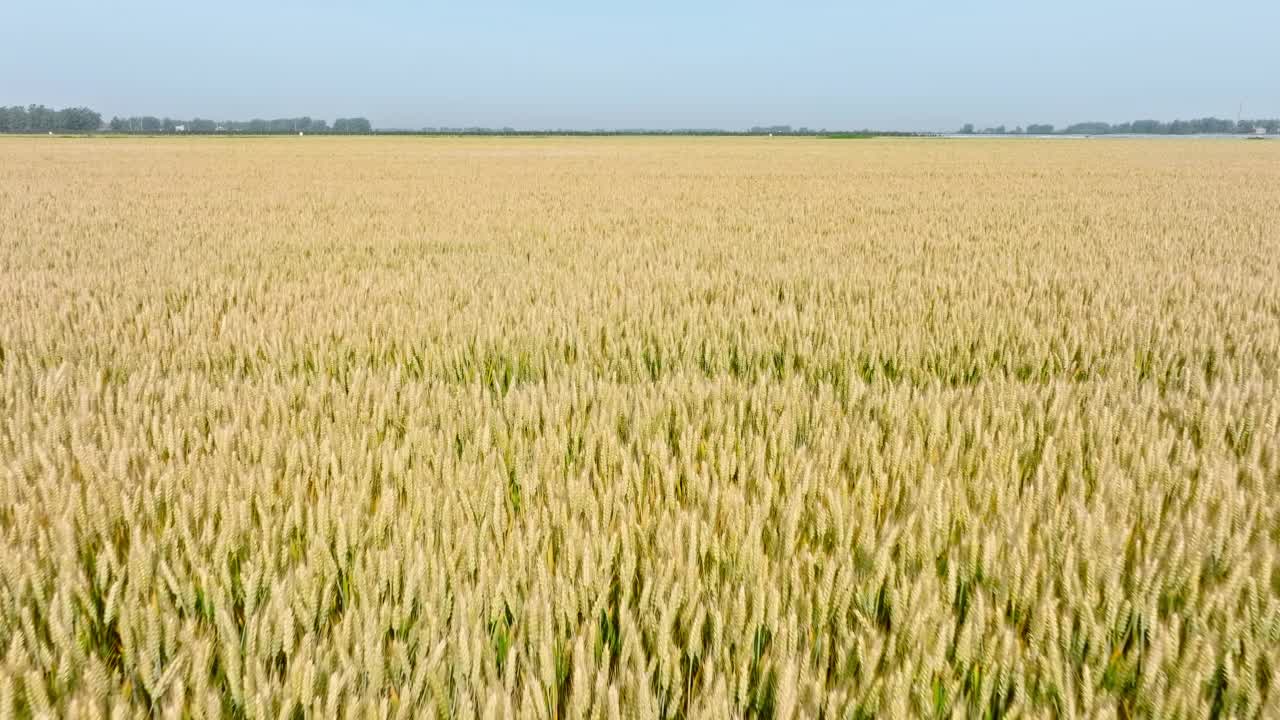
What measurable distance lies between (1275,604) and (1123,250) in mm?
5499

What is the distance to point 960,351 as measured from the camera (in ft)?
9.92

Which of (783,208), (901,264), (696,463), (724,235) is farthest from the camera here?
(783,208)

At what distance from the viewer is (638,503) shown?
5.01 ft

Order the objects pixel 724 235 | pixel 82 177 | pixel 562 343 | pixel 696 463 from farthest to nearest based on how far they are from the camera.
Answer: pixel 82 177, pixel 724 235, pixel 562 343, pixel 696 463

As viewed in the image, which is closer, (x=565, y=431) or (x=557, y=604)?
(x=557, y=604)

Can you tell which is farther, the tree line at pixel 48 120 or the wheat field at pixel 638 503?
the tree line at pixel 48 120

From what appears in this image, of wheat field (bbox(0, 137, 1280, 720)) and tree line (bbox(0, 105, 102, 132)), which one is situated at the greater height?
tree line (bbox(0, 105, 102, 132))

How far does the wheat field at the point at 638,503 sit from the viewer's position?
981 millimetres

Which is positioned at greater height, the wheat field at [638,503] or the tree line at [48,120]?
the tree line at [48,120]

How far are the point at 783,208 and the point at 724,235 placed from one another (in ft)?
9.98

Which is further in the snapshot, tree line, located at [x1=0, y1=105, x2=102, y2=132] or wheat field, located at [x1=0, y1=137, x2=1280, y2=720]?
tree line, located at [x1=0, y1=105, x2=102, y2=132]

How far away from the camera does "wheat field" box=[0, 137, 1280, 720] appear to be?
3.22 ft

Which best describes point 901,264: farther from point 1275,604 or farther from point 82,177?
point 82,177

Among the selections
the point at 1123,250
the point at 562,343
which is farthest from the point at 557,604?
the point at 1123,250
